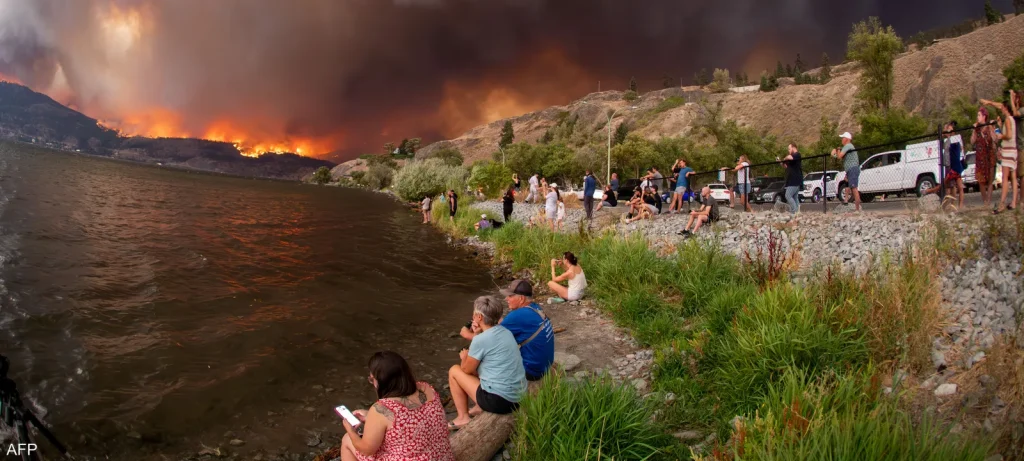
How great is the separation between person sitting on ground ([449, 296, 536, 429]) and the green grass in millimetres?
432

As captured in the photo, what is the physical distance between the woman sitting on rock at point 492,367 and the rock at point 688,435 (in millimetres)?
1590

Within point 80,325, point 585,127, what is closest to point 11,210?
point 80,325

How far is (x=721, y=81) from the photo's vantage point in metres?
178

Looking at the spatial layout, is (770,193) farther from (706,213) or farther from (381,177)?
(381,177)

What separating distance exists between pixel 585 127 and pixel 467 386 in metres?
165

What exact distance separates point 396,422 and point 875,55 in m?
64.3

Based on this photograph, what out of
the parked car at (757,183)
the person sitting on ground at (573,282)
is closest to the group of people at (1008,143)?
the person sitting on ground at (573,282)

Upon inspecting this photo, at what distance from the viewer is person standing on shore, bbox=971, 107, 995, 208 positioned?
9.68 m

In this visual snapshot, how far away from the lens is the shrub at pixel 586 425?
14.0 feet

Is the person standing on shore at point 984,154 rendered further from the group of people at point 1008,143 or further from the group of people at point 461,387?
the group of people at point 461,387

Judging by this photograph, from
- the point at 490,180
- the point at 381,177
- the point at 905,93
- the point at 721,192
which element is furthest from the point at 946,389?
the point at 381,177

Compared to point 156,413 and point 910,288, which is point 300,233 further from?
point 910,288

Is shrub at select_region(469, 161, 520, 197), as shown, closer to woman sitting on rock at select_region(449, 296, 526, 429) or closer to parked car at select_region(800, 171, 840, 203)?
parked car at select_region(800, 171, 840, 203)

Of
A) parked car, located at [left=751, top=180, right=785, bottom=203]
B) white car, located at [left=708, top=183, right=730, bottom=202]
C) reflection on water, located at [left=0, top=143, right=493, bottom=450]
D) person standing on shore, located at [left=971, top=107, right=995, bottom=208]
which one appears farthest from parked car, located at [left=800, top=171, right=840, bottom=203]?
reflection on water, located at [left=0, top=143, right=493, bottom=450]
